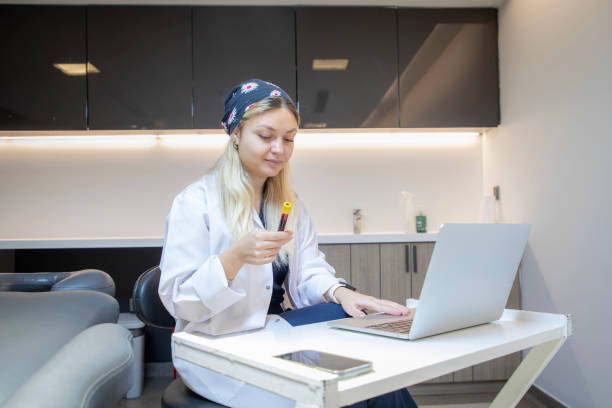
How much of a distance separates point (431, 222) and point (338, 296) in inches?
94.6

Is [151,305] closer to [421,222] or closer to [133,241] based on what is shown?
[133,241]

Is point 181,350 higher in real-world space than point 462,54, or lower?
lower

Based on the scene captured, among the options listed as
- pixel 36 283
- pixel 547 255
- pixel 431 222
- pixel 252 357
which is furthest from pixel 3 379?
pixel 431 222

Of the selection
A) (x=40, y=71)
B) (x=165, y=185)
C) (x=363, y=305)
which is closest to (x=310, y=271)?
(x=363, y=305)

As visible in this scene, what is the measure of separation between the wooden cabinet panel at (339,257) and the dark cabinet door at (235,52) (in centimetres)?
106

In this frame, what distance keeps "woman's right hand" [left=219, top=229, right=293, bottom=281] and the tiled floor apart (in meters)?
2.12

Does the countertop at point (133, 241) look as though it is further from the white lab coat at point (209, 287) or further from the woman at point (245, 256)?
the white lab coat at point (209, 287)

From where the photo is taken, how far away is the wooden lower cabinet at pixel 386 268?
310 centimetres

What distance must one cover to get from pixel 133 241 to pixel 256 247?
2.23 metres

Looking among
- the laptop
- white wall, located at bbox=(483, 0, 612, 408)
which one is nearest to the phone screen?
the laptop

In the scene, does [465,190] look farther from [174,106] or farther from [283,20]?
[174,106]

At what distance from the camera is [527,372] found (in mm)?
1225

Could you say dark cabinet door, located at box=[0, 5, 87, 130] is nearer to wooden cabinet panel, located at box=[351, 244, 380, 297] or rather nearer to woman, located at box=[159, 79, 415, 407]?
wooden cabinet panel, located at box=[351, 244, 380, 297]

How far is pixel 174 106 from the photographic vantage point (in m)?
3.33
